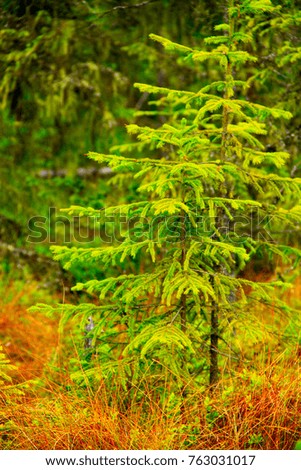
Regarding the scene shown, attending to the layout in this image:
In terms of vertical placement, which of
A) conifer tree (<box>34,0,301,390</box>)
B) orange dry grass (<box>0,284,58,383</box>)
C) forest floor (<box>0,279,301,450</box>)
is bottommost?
orange dry grass (<box>0,284,58,383</box>)

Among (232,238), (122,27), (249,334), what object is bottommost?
(249,334)

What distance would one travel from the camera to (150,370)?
5023 millimetres

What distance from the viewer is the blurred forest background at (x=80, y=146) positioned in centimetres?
460

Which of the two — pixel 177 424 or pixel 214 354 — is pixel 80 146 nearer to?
pixel 214 354

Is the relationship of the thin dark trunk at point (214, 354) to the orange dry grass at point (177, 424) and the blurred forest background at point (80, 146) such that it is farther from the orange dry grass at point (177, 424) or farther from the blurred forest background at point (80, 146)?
the orange dry grass at point (177, 424)

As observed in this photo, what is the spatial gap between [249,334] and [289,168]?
3.95 metres

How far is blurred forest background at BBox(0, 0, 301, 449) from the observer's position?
460cm

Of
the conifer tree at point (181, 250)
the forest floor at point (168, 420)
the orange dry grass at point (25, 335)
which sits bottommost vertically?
the orange dry grass at point (25, 335)

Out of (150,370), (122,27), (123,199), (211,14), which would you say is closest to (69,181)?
(123,199)

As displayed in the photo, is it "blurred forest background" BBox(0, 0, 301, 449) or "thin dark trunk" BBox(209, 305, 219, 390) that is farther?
"thin dark trunk" BBox(209, 305, 219, 390)

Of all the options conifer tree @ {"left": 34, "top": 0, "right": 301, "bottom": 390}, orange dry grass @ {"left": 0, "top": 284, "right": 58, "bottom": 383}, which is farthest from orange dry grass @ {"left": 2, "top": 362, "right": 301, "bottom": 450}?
orange dry grass @ {"left": 0, "top": 284, "right": 58, "bottom": 383}

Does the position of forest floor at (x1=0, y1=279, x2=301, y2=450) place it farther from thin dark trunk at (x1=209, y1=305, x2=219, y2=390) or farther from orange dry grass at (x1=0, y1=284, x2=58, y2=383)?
orange dry grass at (x1=0, y1=284, x2=58, y2=383)

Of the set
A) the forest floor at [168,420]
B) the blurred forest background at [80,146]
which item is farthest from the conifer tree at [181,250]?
the blurred forest background at [80,146]
